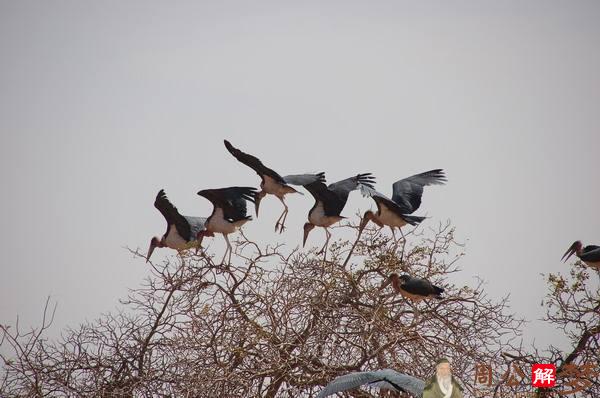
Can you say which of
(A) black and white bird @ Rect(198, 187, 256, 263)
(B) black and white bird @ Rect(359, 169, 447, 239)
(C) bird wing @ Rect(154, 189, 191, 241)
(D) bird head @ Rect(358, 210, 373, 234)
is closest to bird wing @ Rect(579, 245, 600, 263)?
(B) black and white bird @ Rect(359, 169, 447, 239)

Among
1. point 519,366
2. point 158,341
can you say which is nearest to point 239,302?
point 158,341

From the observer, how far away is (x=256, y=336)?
7320 mm

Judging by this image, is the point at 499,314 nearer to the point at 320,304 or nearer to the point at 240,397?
the point at 320,304

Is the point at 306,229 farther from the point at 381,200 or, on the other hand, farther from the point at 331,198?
the point at 381,200

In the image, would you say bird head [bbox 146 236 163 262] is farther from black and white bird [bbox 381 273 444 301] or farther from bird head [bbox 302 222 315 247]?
black and white bird [bbox 381 273 444 301]

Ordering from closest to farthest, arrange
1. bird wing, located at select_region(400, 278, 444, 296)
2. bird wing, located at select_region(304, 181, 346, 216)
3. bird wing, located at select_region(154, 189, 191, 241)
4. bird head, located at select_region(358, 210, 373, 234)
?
bird wing, located at select_region(400, 278, 444, 296), bird head, located at select_region(358, 210, 373, 234), bird wing, located at select_region(304, 181, 346, 216), bird wing, located at select_region(154, 189, 191, 241)

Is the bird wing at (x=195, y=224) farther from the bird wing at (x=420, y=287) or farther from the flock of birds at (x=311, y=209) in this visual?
the bird wing at (x=420, y=287)

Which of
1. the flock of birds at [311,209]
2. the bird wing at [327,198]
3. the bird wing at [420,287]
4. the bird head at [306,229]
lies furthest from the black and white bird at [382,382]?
the bird head at [306,229]

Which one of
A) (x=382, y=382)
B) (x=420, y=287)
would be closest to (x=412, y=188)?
(x=420, y=287)

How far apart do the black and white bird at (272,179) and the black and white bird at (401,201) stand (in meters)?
0.63

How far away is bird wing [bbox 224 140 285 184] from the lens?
9203 millimetres

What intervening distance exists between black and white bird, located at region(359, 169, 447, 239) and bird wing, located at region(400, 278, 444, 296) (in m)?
1.20

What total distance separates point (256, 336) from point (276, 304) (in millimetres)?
340

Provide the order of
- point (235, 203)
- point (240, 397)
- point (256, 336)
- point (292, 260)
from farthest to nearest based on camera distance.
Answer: point (235, 203), point (292, 260), point (256, 336), point (240, 397)
